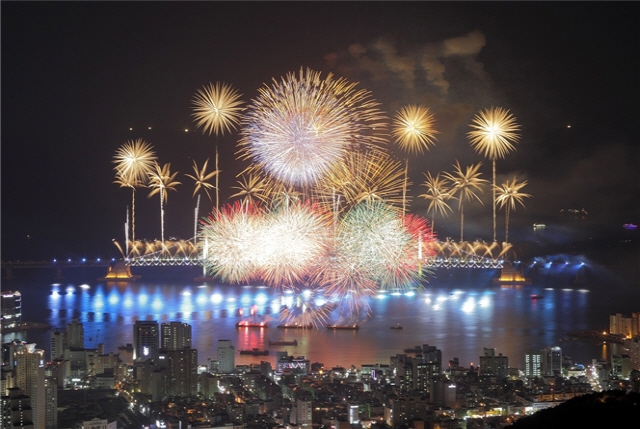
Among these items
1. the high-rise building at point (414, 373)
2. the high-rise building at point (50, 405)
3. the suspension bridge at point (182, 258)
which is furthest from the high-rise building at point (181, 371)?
the suspension bridge at point (182, 258)

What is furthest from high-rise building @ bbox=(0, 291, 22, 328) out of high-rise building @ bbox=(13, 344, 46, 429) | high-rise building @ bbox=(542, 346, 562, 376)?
high-rise building @ bbox=(542, 346, 562, 376)

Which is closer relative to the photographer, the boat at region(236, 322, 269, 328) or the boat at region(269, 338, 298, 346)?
the boat at region(269, 338, 298, 346)

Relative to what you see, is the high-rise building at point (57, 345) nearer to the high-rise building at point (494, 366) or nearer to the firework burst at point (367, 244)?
the firework burst at point (367, 244)

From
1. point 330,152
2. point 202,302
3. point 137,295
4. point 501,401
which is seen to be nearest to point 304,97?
point 330,152

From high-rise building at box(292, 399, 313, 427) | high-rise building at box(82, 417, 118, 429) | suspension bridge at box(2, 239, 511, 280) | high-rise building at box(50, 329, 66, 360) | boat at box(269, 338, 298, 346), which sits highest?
suspension bridge at box(2, 239, 511, 280)

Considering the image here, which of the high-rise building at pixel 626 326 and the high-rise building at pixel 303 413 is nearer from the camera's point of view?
the high-rise building at pixel 303 413

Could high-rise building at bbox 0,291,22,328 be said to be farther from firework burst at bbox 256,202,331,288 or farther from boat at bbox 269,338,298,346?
firework burst at bbox 256,202,331,288

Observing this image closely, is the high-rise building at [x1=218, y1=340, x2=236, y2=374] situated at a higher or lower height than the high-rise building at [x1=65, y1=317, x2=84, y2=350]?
lower
